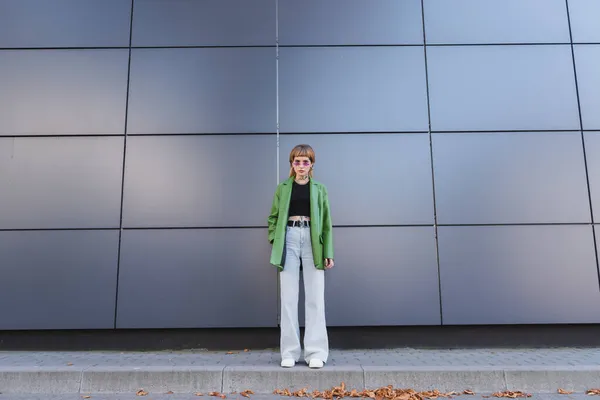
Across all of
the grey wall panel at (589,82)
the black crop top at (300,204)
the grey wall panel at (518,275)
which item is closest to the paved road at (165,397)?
the grey wall panel at (518,275)

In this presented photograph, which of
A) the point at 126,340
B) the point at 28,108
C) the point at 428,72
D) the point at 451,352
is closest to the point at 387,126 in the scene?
the point at 428,72

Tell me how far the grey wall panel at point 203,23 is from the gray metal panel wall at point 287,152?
0.08 feet

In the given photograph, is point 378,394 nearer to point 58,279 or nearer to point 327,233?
point 327,233

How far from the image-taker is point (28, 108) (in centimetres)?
496

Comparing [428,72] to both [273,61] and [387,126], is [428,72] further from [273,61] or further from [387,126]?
[273,61]

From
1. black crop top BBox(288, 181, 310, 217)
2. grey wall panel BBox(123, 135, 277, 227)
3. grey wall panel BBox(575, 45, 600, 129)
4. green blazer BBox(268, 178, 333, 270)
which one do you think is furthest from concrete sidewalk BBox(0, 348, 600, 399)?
grey wall panel BBox(575, 45, 600, 129)

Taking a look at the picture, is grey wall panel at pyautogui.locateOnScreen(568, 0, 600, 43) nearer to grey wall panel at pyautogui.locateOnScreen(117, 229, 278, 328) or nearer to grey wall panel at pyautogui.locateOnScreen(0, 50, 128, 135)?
grey wall panel at pyautogui.locateOnScreen(117, 229, 278, 328)

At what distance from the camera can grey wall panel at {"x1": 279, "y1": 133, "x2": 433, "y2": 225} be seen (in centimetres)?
481

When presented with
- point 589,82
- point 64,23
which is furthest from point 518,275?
point 64,23

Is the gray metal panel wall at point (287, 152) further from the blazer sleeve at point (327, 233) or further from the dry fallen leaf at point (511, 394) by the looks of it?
the dry fallen leaf at point (511, 394)

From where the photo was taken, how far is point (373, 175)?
488 centimetres

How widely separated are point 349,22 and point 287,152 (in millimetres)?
1915

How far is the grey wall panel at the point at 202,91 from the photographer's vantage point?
16.2 ft

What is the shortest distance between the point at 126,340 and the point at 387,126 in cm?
407
